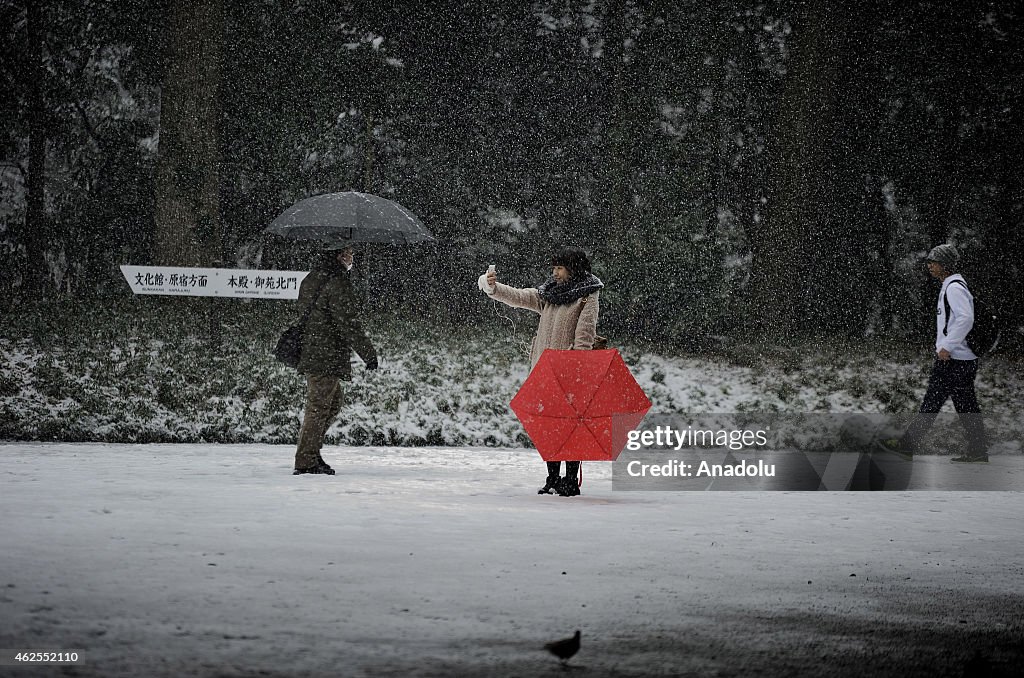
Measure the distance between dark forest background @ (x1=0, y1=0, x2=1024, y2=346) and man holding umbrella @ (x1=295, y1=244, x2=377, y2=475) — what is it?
36.1ft

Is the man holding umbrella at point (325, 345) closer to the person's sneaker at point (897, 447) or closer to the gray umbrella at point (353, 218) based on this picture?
the gray umbrella at point (353, 218)

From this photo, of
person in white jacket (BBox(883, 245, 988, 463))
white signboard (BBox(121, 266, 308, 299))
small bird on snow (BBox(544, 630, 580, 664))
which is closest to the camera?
small bird on snow (BBox(544, 630, 580, 664))

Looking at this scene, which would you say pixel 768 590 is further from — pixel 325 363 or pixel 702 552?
pixel 325 363

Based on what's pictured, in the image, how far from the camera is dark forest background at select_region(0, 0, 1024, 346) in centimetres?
2267


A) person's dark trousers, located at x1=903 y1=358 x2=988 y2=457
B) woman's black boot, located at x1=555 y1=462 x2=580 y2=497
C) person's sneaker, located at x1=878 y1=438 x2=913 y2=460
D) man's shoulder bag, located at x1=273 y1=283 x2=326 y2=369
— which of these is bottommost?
person's sneaker, located at x1=878 y1=438 x2=913 y2=460

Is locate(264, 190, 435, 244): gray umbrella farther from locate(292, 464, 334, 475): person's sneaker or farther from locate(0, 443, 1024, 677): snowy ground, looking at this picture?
locate(0, 443, 1024, 677): snowy ground

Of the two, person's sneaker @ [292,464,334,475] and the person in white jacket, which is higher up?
the person in white jacket

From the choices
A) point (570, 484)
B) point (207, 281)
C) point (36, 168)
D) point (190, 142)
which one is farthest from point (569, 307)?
point (36, 168)

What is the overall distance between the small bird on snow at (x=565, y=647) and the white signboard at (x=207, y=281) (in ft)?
42.4

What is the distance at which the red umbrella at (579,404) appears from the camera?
395 inches

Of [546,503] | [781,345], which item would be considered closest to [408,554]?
[546,503]

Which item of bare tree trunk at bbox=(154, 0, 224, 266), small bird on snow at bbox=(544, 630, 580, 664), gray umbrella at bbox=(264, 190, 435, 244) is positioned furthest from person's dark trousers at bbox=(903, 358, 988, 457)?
bare tree trunk at bbox=(154, 0, 224, 266)

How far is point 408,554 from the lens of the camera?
7.56 m

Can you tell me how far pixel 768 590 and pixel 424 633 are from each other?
6.66 feet
